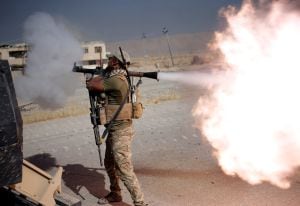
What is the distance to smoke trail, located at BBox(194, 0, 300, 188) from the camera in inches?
302

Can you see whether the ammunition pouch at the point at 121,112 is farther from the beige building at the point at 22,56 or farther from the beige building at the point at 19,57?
the beige building at the point at 19,57

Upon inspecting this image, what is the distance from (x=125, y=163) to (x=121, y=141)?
0.34 meters

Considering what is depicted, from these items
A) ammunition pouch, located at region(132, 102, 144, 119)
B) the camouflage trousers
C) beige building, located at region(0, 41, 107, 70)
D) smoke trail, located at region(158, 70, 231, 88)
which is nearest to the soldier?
the camouflage trousers

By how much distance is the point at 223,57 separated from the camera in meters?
8.67

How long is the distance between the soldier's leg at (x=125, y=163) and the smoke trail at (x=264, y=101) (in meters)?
2.35

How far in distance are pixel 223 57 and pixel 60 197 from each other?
4.97m

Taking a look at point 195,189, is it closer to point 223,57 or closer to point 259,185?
point 259,185

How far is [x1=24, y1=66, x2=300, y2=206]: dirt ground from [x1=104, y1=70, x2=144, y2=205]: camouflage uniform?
66 centimetres

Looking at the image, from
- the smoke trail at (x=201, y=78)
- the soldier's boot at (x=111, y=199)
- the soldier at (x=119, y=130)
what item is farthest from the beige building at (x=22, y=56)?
the soldier's boot at (x=111, y=199)

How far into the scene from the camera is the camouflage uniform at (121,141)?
19.0ft

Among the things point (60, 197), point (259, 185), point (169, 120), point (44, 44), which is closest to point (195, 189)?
point (259, 185)

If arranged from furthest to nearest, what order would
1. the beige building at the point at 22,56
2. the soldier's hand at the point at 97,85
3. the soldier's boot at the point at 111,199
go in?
the beige building at the point at 22,56
the soldier's boot at the point at 111,199
the soldier's hand at the point at 97,85

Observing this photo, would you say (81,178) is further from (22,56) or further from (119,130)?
(22,56)

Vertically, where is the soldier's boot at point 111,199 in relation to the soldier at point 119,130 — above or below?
below
